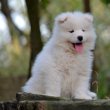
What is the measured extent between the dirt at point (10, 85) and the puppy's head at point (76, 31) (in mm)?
7014

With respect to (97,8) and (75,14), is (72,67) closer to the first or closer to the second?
(75,14)

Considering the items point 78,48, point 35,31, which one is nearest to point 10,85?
point 35,31

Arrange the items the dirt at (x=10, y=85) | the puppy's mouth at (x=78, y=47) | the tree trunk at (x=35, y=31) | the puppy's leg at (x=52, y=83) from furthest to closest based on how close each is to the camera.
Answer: the dirt at (x=10, y=85) → the tree trunk at (x=35, y=31) → the puppy's mouth at (x=78, y=47) → the puppy's leg at (x=52, y=83)

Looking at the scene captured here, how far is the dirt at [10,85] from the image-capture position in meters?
13.2

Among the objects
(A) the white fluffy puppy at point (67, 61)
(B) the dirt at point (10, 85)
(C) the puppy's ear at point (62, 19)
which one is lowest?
(B) the dirt at point (10, 85)

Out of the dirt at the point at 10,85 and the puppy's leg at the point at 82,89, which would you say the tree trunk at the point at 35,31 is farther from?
the dirt at the point at 10,85

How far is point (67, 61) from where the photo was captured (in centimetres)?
627

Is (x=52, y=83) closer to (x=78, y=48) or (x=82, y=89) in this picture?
(x=82, y=89)

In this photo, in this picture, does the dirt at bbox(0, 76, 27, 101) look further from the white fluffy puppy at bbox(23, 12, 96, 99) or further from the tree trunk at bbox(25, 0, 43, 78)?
the white fluffy puppy at bbox(23, 12, 96, 99)

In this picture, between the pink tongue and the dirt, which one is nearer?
the pink tongue

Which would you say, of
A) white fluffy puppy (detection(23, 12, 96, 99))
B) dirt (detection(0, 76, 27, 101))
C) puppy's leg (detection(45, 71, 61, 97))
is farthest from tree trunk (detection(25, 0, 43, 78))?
dirt (detection(0, 76, 27, 101))

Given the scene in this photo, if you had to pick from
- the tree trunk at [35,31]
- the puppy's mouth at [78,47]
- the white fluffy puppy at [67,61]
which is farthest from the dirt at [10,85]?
the puppy's mouth at [78,47]

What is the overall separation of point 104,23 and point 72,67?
11.8 metres

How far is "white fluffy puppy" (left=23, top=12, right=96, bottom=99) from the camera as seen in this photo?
6125 millimetres
